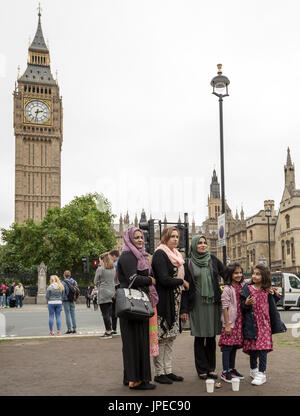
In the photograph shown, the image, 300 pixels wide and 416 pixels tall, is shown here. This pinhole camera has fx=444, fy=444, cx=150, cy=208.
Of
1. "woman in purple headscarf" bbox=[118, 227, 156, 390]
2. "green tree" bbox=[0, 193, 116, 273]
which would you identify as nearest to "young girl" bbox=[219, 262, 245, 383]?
"woman in purple headscarf" bbox=[118, 227, 156, 390]

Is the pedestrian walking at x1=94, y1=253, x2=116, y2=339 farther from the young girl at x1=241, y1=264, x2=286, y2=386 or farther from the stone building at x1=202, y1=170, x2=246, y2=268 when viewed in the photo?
the stone building at x1=202, y1=170, x2=246, y2=268

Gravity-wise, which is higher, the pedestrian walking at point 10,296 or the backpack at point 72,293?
the backpack at point 72,293

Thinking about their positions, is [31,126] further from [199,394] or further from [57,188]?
[199,394]


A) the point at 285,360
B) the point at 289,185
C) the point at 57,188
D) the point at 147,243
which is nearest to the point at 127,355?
the point at 285,360

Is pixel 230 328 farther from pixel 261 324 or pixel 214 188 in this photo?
pixel 214 188

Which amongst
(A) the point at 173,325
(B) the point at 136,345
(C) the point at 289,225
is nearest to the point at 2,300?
(A) the point at 173,325

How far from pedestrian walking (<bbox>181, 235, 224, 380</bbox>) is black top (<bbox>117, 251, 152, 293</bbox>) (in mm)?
→ 674

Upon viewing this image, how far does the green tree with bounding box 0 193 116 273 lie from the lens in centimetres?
5009

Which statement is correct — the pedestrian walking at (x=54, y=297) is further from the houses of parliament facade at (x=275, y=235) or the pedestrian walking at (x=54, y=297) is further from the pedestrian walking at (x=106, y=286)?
the houses of parliament facade at (x=275, y=235)

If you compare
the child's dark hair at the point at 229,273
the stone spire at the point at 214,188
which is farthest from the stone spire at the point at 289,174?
the stone spire at the point at 214,188

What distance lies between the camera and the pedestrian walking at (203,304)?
5.95 meters

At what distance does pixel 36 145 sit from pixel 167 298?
288ft

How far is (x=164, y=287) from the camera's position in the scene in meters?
5.89

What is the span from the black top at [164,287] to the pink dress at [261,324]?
1.04m
